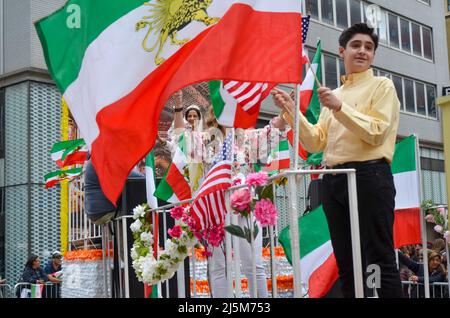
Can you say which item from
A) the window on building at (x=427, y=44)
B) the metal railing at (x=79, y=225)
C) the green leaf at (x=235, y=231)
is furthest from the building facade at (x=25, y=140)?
the window on building at (x=427, y=44)

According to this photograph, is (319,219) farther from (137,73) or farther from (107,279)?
(107,279)

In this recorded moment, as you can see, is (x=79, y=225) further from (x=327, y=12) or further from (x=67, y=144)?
(x=327, y=12)

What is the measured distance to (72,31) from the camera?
5805 mm

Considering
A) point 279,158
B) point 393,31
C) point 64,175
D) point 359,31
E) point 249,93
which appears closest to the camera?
point 359,31

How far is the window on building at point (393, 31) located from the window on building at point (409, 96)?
1654 millimetres

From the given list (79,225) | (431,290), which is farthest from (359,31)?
(79,225)

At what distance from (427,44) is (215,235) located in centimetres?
3250

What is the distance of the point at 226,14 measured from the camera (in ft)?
14.9

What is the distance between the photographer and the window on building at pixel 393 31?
3316 cm

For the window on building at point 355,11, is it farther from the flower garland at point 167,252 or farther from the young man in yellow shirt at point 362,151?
the young man in yellow shirt at point 362,151

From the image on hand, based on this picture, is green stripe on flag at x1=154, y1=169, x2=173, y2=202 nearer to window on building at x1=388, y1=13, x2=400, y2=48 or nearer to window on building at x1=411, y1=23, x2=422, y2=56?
window on building at x1=388, y1=13, x2=400, y2=48

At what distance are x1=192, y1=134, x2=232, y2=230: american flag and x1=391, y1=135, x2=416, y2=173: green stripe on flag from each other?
6.64ft

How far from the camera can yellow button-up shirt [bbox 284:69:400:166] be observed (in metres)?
4.41
